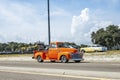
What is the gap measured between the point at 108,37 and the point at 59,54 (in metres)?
90.9

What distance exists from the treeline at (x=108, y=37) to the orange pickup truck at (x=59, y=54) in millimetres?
87050

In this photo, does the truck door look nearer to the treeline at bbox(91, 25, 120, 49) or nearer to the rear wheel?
the rear wheel

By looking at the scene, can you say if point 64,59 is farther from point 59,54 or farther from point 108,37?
point 108,37

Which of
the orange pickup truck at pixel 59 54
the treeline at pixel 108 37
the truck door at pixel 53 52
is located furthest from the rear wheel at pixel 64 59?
the treeline at pixel 108 37

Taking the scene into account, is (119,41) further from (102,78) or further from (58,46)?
(102,78)

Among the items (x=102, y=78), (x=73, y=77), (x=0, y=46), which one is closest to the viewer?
(x=102, y=78)

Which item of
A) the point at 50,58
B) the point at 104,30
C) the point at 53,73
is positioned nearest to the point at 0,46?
the point at 104,30

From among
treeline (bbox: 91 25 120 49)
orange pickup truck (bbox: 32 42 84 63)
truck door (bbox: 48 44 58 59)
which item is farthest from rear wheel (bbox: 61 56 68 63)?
treeline (bbox: 91 25 120 49)

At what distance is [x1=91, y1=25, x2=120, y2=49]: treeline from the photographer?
12106 cm

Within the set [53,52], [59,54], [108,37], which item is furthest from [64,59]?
[108,37]

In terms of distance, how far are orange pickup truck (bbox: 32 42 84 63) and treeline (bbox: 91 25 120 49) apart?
286 feet

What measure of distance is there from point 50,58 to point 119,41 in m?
90.6

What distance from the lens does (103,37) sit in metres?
121

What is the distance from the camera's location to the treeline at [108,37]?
4766 inches
